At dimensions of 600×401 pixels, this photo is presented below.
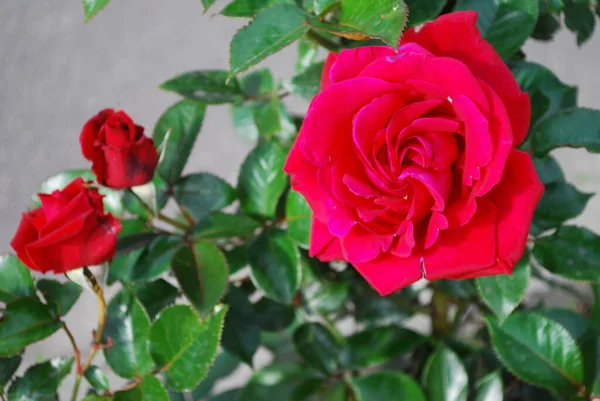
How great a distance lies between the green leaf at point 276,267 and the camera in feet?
1.42

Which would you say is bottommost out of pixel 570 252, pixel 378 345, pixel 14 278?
pixel 378 345

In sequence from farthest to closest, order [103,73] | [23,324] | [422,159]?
[103,73]
[23,324]
[422,159]

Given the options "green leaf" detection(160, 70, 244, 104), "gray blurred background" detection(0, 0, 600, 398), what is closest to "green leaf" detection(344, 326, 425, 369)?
"green leaf" detection(160, 70, 244, 104)

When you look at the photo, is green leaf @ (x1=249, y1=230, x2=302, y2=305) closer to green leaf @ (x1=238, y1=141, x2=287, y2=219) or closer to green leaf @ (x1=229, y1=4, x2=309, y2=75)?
green leaf @ (x1=238, y1=141, x2=287, y2=219)

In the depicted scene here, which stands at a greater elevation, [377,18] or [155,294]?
[377,18]

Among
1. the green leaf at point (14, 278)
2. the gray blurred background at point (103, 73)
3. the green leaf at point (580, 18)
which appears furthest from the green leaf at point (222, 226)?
the gray blurred background at point (103, 73)

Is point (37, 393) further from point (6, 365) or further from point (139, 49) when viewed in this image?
point (139, 49)

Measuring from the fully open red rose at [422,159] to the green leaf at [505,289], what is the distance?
0.27ft

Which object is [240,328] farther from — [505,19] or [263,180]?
[505,19]

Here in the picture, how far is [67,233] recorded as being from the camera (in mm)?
326

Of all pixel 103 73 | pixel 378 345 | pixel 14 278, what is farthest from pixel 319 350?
pixel 103 73

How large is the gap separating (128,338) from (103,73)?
756 mm

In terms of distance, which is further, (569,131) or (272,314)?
(272,314)

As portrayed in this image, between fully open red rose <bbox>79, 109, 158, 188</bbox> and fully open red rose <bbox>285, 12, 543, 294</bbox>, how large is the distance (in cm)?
11
